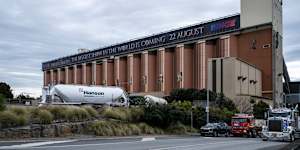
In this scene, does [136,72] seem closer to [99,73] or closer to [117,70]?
[117,70]

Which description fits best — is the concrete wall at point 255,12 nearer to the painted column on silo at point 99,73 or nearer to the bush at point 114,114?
the painted column on silo at point 99,73

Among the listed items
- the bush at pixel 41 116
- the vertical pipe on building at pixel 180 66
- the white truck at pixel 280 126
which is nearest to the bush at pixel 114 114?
the bush at pixel 41 116

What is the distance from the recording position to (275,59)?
10069 centimetres

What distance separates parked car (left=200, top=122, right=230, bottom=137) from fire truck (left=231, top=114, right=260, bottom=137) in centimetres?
93

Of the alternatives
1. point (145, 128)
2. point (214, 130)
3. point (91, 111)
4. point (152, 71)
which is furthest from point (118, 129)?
point (152, 71)

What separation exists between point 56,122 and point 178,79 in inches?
3198

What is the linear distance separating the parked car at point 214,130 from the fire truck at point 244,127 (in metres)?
0.93

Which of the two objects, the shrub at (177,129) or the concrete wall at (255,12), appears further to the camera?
the concrete wall at (255,12)

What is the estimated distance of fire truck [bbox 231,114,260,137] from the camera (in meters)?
53.3

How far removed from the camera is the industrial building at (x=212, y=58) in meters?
97.2

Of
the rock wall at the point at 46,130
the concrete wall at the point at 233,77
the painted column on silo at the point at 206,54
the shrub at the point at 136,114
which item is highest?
the painted column on silo at the point at 206,54

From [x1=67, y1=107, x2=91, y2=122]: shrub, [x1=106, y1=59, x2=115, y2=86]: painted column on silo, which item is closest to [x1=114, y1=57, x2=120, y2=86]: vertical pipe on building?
[x1=106, y1=59, x2=115, y2=86]: painted column on silo

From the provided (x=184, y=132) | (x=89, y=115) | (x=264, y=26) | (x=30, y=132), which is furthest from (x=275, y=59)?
(x=30, y=132)

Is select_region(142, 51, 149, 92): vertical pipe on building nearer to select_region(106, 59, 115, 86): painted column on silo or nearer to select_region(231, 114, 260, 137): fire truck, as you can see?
select_region(106, 59, 115, 86): painted column on silo
